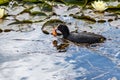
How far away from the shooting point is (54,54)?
7.01 meters

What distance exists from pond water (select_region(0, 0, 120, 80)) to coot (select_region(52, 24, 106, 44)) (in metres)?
0.10

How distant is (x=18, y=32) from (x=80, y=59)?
6.60 ft

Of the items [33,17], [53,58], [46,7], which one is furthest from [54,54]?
[46,7]

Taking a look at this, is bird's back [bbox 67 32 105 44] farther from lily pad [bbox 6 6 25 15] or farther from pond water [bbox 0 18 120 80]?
lily pad [bbox 6 6 25 15]

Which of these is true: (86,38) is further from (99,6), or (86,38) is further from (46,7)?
(46,7)

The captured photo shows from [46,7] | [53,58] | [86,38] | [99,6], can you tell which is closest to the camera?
[53,58]

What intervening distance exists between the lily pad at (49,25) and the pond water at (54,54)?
11 cm

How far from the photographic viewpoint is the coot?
7.53m

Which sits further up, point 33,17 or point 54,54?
point 33,17

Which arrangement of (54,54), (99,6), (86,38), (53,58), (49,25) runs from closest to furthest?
1. (53,58)
2. (54,54)
3. (86,38)
4. (49,25)
5. (99,6)

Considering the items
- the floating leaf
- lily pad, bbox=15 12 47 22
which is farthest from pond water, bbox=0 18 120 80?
the floating leaf

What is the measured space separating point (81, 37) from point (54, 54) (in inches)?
33.2

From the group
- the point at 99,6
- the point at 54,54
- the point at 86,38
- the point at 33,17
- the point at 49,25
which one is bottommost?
the point at 54,54

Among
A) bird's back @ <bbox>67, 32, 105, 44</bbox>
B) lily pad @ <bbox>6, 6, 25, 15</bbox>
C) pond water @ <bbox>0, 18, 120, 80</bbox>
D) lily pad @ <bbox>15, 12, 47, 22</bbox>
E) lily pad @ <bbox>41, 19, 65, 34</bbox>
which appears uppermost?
lily pad @ <bbox>6, 6, 25, 15</bbox>
